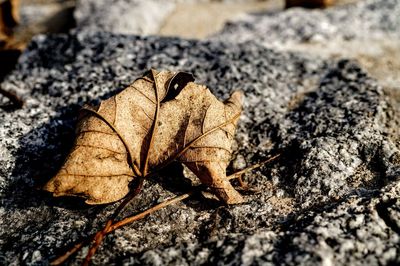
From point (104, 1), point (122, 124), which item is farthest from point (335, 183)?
point (104, 1)

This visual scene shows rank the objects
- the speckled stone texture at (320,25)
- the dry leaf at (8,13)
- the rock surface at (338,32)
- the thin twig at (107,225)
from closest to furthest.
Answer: the thin twig at (107,225) → the rock surface at (338,32) → the speckled stone texture at (320,25) → the dry leaf at (8,13)

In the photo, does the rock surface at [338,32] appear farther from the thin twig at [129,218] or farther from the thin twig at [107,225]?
the thin twig at [107,225]

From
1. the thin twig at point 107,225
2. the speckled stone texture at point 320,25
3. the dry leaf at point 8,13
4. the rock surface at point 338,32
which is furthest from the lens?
the dry leaf at point 8,13

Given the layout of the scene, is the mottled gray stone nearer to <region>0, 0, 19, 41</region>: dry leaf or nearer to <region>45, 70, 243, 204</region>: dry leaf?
<region>0, 0, 19, 41</region>: dry leaf

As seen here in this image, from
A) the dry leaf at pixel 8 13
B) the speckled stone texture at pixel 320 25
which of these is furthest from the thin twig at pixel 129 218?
the dry leaf at pixel 8 13

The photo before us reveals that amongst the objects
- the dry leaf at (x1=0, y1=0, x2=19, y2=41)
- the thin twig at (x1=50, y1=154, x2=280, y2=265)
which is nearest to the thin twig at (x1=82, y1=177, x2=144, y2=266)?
the thin twig at (x1=50, y1=154, x2=280, y2=265)
